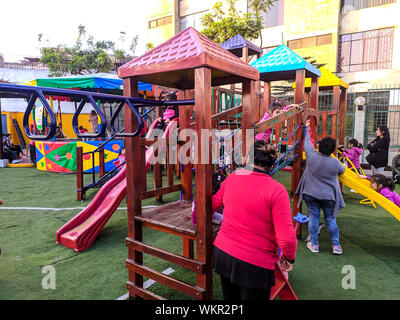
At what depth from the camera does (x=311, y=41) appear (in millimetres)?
17469

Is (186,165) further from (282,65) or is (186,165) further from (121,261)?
(282,65)

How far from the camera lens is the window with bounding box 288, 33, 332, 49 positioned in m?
17.0

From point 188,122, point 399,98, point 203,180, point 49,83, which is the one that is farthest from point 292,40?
point 203,180

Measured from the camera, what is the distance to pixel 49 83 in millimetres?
10016

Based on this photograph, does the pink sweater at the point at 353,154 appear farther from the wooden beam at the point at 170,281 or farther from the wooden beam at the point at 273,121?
the wooden beam at the point at 170,281

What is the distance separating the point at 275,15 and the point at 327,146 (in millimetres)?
→ 17967

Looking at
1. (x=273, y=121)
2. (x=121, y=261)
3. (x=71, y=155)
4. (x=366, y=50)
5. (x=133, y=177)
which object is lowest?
(x=121, y=261)

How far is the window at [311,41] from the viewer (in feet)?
55.9

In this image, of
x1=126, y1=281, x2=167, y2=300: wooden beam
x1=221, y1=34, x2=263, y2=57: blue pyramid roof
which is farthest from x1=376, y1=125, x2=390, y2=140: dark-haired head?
x1=126, y1=281, x2=167, y2=300: wooden beam

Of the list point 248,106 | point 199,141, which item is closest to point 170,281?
point 199,141

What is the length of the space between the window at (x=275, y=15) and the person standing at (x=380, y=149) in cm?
1372

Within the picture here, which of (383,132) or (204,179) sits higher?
(383,132)

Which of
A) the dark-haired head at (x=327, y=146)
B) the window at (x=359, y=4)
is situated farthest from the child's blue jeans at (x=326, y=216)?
the window at (x=359, y=4)
